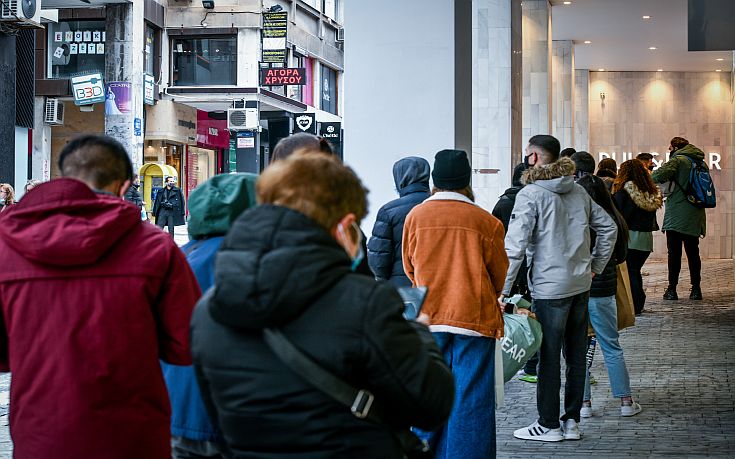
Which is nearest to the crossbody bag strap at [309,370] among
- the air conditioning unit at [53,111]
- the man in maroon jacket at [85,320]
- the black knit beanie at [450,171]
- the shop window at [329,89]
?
the man in maroon jacket at [85,320]

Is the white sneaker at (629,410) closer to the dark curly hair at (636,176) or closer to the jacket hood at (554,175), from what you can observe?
the jacket hood at (554,175)

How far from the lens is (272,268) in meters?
2.33

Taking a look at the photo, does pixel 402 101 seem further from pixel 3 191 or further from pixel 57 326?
pixel 3 191

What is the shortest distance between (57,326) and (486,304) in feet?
9.01

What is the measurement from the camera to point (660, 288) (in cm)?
1672

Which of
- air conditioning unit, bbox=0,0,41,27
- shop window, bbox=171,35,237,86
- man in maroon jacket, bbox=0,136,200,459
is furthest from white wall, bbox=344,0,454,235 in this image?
shop window, bbox=171,35,237,86


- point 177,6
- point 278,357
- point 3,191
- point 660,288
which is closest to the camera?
point 278,357

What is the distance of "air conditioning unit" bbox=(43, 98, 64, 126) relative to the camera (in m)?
33.2

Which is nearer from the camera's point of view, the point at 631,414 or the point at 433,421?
the point at 433,421

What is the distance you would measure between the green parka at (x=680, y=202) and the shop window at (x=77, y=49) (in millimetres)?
24842

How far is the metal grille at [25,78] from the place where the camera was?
28.0 meters

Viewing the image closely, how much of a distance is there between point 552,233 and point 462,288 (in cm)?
124

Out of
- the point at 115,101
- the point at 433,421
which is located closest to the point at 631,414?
the point at 433,421

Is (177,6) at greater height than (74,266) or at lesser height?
greater
